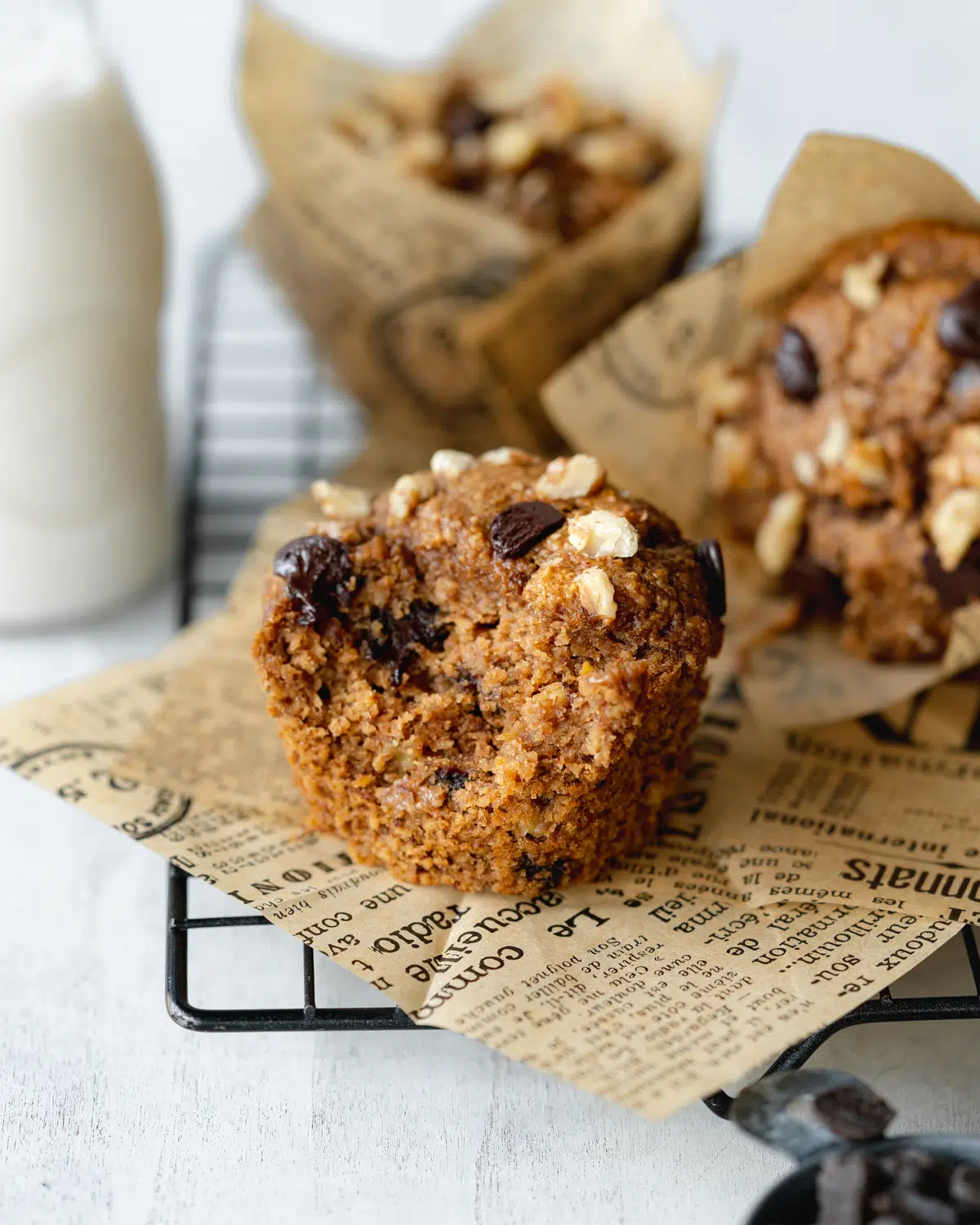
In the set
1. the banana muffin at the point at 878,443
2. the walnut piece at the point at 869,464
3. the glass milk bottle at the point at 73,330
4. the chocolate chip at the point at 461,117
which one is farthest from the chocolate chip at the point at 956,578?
the glass milk bottle at the point at 73,330

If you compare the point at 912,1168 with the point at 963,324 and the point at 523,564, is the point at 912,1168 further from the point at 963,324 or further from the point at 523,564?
the point at 963,324

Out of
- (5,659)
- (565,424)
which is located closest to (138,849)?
(5,659)

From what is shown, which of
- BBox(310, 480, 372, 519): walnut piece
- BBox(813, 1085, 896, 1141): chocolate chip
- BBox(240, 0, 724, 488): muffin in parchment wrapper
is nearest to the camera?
BBox(813, 1085, 896, 1141): chocolate chip

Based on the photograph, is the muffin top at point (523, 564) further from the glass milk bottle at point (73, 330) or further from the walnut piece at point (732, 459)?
the glass milk bottle at point (73, 330)

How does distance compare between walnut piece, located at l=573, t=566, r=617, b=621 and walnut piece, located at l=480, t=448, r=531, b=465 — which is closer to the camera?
walnut piece, located at l=573, t=566, r=617, b=621

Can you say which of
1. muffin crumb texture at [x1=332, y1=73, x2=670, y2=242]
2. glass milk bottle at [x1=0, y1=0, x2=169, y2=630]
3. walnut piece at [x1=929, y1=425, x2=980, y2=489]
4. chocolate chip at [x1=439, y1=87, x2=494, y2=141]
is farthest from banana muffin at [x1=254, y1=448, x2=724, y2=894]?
chocolate chip at [x1=439, y1=87, x2=494, y2=141]

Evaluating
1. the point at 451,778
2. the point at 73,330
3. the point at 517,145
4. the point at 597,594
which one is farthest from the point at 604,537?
the point at 517,145

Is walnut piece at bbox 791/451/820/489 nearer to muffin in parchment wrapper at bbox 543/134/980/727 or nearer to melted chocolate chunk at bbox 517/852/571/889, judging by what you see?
muffin in parchment wrapper at bbox 543/134/980/727
